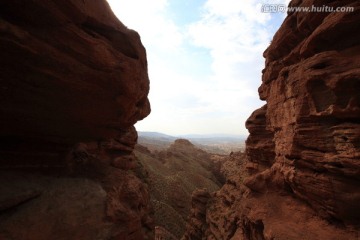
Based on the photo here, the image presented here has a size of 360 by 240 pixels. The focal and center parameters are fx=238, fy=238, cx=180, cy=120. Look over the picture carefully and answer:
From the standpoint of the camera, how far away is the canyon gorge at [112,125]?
8070 mm

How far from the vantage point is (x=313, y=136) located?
509 inches

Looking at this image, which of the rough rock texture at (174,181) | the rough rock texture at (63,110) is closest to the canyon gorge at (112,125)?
the rough rock texture at (63,110)

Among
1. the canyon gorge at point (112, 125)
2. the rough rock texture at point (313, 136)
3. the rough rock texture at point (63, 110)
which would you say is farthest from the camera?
the rough rock texture at point (313, 136)

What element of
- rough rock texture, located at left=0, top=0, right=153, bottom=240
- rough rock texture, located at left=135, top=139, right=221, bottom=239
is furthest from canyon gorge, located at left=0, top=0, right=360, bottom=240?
rough rock texture, located at left=135, top=139, right=221, bottom=239

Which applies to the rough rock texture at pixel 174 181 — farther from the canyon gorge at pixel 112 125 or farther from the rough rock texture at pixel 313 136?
the rough rock texture at pixel 313 136

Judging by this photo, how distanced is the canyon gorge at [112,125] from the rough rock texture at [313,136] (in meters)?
0.06

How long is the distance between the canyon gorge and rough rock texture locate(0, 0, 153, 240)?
41 mm

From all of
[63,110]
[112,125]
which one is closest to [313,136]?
[112,125]

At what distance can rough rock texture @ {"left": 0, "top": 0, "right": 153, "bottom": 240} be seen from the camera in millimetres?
7539

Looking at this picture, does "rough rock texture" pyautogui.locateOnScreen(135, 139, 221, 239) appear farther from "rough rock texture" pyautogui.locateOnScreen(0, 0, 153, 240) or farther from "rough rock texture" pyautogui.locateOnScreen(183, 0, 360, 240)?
"rough rock texture" pyautogui.locateOnScreen(0, 0, 153, 240)

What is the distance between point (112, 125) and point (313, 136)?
1082 centimetres

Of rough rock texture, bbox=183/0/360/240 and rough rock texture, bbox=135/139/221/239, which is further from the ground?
rough rock texture, bbox=183/0/360/240

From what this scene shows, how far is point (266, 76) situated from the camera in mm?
19922

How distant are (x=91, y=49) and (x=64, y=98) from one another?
2.29 metres
